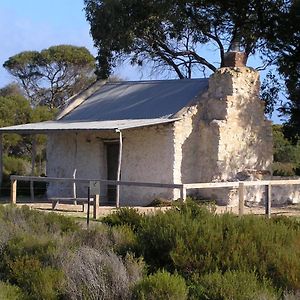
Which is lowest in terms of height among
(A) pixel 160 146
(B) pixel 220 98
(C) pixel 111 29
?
(A) pixel 160 146

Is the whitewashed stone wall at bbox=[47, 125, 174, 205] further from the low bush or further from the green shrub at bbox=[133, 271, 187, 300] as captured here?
the green shrub at bbox=[133, 271, 187, 300]

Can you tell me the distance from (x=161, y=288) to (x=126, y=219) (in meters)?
4.06

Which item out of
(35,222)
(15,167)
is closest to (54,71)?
(15,167)

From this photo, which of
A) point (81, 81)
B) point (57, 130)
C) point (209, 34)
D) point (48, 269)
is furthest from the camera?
point (81, 81)

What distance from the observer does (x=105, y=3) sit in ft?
94.1

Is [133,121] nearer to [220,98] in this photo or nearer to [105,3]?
[220,98]

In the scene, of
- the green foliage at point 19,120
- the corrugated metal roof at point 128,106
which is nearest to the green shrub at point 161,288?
the corrugated metal roof at point 128,106

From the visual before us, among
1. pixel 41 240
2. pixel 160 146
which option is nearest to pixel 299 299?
pixel 41 240

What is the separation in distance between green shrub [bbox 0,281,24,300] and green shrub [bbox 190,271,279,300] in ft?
7.05

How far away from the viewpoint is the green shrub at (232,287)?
7.85 meters

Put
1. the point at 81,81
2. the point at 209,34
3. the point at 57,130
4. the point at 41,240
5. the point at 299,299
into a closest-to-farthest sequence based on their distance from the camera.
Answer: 1. the point at 299,299
2. the point at 41,240
3. the point at 57,130
4. the point at 209,34
5. the point at 81,81

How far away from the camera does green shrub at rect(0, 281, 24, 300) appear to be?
28.6 ft

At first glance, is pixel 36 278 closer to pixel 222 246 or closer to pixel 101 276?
pixel 101 276

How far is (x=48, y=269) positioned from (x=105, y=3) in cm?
2063
